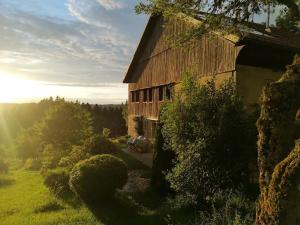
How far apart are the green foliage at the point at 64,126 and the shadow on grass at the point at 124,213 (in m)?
13.1

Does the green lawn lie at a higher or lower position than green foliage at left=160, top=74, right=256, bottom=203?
lower

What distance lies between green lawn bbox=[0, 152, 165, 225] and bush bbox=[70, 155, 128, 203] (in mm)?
421

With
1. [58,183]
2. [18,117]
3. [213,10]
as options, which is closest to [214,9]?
[213,10]

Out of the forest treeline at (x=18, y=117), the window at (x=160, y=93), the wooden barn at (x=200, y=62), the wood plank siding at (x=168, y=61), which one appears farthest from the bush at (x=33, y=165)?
the forest treeline at (x=18, y=117)

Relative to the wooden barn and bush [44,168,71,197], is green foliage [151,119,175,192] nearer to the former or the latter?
the wooden barn

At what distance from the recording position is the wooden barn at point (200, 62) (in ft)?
54.2

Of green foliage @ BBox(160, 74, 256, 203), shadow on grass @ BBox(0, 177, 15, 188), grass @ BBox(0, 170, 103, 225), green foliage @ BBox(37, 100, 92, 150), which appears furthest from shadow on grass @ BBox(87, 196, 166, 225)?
green foliage @ BBox(37, 100, 92, 150)

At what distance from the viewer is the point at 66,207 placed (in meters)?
13.7

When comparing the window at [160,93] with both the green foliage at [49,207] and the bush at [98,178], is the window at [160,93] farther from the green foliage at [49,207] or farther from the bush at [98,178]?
the green foliage at [49,207]

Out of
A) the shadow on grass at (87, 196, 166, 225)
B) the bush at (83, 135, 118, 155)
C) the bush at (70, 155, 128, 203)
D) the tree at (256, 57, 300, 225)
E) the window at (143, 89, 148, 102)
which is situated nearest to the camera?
the tree at (256, 57, 300, 225)

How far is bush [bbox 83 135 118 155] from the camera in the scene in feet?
72.8

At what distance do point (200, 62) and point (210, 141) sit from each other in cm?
973

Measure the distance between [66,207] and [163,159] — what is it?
→ 3966 mm

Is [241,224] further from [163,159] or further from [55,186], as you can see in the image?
[55,186]
